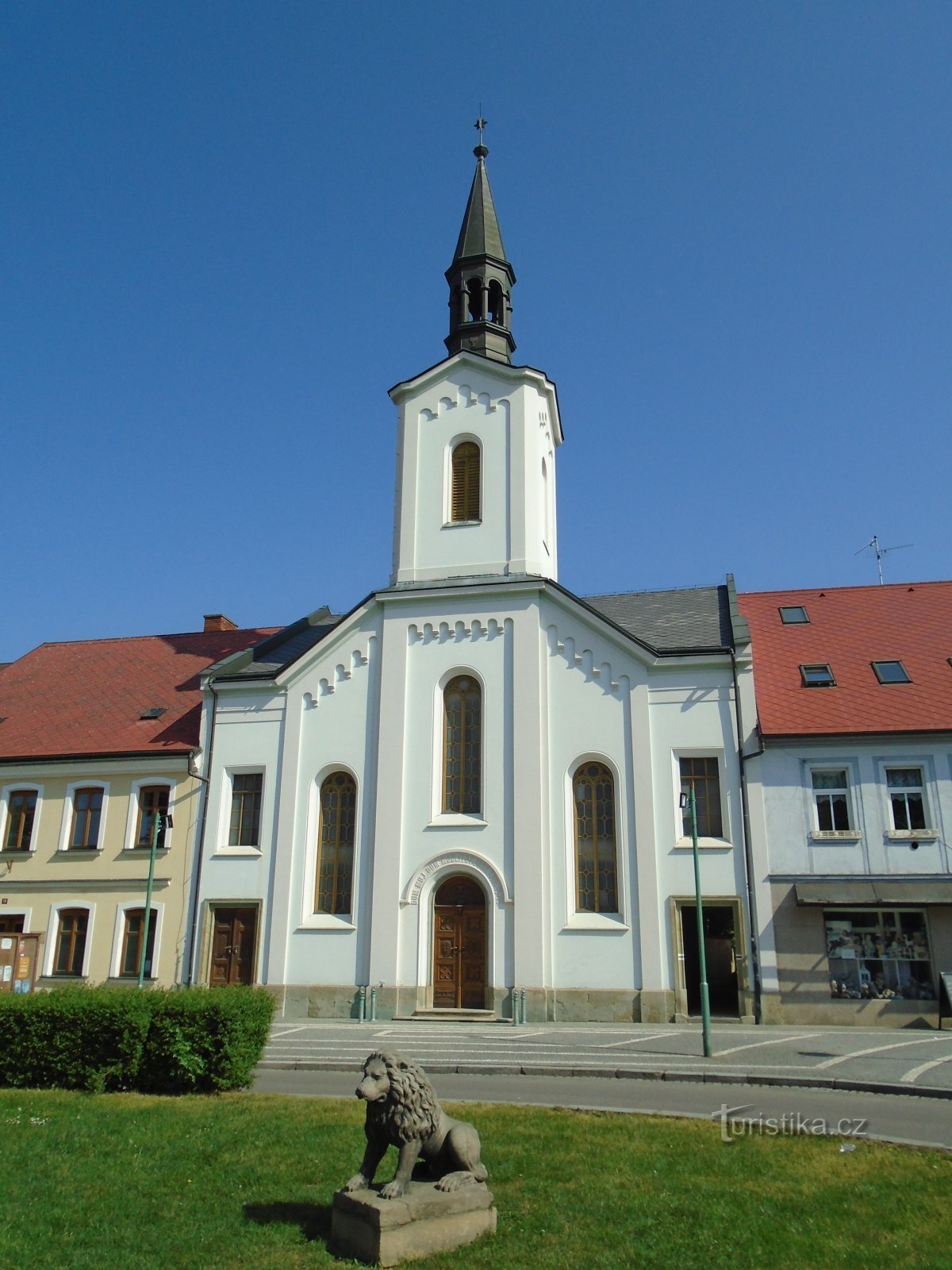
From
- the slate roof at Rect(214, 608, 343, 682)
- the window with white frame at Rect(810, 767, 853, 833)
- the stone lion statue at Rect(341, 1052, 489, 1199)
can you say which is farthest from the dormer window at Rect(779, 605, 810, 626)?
the stone lion statue at Rect(341, 1052, 489, 1199)

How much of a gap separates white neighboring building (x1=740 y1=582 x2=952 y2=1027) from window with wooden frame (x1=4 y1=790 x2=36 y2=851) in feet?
68.0

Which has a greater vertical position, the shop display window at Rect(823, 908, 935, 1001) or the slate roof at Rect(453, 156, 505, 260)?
the slate roof at Rect(453, 156, 505, 260)

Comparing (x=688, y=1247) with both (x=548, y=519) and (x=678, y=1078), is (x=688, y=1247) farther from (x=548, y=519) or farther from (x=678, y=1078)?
(x=548, y=519)

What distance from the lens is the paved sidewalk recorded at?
14.8 metres

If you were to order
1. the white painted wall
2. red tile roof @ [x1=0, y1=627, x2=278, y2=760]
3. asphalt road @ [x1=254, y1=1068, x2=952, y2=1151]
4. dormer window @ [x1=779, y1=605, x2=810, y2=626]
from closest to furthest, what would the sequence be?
asphalt road @ [x1=254, y1=1068, x2=952, y2=1151]
the white painted wall
red tile roof @ [x1=0, y1=627, x2=278, y2=760]
dormer window @ [x1=779, y1=605, x2=810, y2=626]

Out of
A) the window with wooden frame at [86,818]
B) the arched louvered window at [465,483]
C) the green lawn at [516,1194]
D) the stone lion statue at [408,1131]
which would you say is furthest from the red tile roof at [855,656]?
the window with wooden frame at [86,818]

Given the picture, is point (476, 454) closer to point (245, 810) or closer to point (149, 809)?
point (245, 810)

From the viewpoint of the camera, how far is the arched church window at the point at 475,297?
3212cm

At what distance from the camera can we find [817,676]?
2750 centimetres

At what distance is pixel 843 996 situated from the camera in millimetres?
23234

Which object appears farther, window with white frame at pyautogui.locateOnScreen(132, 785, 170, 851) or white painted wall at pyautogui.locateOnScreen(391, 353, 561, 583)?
white painted wall at pyautogui.locateOnScreen(391, 353, 561, 583)

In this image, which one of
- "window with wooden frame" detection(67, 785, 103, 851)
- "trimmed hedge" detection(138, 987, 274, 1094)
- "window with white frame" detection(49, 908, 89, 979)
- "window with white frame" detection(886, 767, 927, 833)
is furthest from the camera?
"window with wooden frame" detection(67, 785, 103, 851)

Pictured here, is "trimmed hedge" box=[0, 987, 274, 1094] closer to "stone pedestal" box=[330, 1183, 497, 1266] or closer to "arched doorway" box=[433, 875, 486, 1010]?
"stone pedestal" box=[330, 1183, 497, 1266]

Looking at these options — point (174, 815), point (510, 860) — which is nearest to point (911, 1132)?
point (510, 860)
